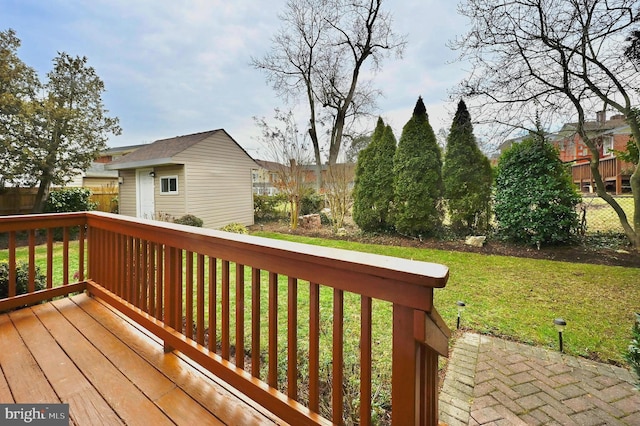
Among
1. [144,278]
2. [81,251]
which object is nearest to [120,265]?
[144,278]

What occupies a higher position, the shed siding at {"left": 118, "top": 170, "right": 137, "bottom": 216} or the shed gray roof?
the shed gray roof

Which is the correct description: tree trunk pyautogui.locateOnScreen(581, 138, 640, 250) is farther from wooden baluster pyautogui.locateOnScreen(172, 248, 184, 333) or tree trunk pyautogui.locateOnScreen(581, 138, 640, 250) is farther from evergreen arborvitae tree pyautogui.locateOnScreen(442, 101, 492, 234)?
wooden baluster pyautogui.locateOnScreen(172, 248, 184, 333)

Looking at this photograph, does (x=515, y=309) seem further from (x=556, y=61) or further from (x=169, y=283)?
(x=556, y=61)

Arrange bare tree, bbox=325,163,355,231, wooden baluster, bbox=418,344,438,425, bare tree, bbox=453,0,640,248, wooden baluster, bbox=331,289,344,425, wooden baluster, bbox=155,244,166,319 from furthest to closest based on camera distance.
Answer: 1. bare tree, bbox=325,163,355,231
2. bare tree, bbox=453,0,640,248
3. wooden baluster, bbox=155,244,166,319
4. wooden baluster, bbox=331,289,344,425
5. wooden baluster, bbox=418,344,438,425

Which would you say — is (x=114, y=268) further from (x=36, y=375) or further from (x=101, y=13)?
(x=101, y=13)

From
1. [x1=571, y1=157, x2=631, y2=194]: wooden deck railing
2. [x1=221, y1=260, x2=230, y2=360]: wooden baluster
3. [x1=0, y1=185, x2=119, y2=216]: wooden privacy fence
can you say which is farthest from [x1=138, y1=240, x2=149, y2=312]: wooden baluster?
[x1=571, y1=157, x2=631, y2=194]: wooden deck railing

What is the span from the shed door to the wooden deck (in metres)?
A: 9.63

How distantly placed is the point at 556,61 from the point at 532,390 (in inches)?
257

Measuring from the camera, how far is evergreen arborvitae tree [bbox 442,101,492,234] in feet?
23.4

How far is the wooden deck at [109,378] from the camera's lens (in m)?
1.48

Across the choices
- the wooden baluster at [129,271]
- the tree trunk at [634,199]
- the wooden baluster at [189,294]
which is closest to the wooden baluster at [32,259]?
the wooden baluster at [129,271]

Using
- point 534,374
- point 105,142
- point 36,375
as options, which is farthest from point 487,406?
point 105,142

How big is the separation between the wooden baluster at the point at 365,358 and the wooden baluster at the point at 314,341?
208 millimetres

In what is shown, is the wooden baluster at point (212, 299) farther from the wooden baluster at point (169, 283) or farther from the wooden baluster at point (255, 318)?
the wooden baluster at point (169, 283)
